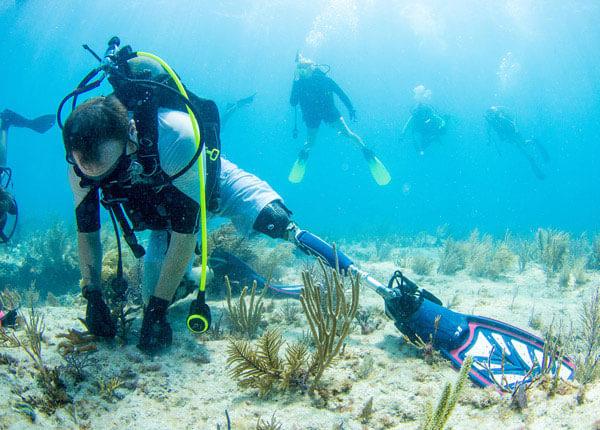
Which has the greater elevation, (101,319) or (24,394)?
(101,319)

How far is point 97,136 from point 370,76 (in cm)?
10241

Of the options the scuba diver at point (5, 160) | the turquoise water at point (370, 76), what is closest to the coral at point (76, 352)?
the scuba diver at point (5, 160)

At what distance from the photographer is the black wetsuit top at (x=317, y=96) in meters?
13.5

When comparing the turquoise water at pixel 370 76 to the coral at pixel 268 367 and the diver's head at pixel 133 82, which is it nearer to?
the diver's head at pixel 133 82

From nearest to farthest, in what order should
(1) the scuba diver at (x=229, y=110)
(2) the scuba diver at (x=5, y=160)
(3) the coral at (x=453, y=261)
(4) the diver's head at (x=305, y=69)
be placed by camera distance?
(2) the scuba diver at (x=5, y=160) → (3) the coral at (x=453, y=261) → (4) the diver's head at (x=305, y=69) → (1) the scuba diver at (x=229, y=110)

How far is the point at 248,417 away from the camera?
89.7 inches

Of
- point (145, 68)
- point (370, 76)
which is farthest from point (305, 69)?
point (370, 76)

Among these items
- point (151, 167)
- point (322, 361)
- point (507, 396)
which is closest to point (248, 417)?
point (322, 361)

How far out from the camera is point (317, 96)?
13.7 m

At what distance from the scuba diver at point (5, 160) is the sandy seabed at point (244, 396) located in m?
4.07

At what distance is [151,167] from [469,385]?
313 cm

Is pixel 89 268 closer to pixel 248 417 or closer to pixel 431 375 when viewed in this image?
pixel 248 417

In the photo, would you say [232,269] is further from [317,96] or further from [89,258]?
[317,96]

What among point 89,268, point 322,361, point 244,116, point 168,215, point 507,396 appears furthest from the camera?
point 244,116
